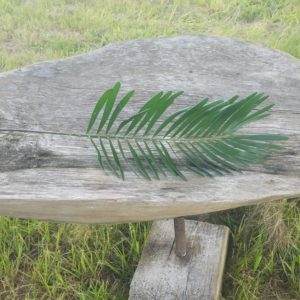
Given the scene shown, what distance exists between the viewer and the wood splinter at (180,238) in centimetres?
131

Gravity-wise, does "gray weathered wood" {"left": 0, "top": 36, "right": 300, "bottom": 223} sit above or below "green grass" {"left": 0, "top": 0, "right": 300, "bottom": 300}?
above

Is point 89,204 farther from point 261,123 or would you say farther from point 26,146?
point 261,123

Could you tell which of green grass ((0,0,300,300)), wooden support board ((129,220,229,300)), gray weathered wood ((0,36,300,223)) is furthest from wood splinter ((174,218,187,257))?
gray weathered wood ((0,36,300,223))

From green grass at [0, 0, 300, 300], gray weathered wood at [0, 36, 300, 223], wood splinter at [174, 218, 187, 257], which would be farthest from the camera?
green grass at [0, 0, 300, 300]

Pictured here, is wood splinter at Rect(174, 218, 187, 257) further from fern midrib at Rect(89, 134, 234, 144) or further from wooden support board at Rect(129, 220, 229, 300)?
fern midrib at Rect(89, 134, 234, 144)

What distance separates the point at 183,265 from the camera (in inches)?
54.6

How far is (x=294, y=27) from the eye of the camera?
2.44 m

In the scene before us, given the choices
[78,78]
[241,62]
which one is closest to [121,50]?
[78,78]

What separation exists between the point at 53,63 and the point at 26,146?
355 millimetres

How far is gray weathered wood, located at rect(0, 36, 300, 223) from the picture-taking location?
0.89 meters

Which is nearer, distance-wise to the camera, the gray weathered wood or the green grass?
the gray weathered wood

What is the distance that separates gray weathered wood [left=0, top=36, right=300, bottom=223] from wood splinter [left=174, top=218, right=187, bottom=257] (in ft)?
1.03

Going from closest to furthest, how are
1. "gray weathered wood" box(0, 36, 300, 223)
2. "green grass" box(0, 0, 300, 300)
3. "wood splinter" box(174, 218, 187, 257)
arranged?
"gray weathered wood" box(0, 36, 300, 223)
"wood splinter" box(174, 218, 187, 257)
"green grass" box(0, 0, 300, 300)

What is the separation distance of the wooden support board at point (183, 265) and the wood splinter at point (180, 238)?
0.02 m
